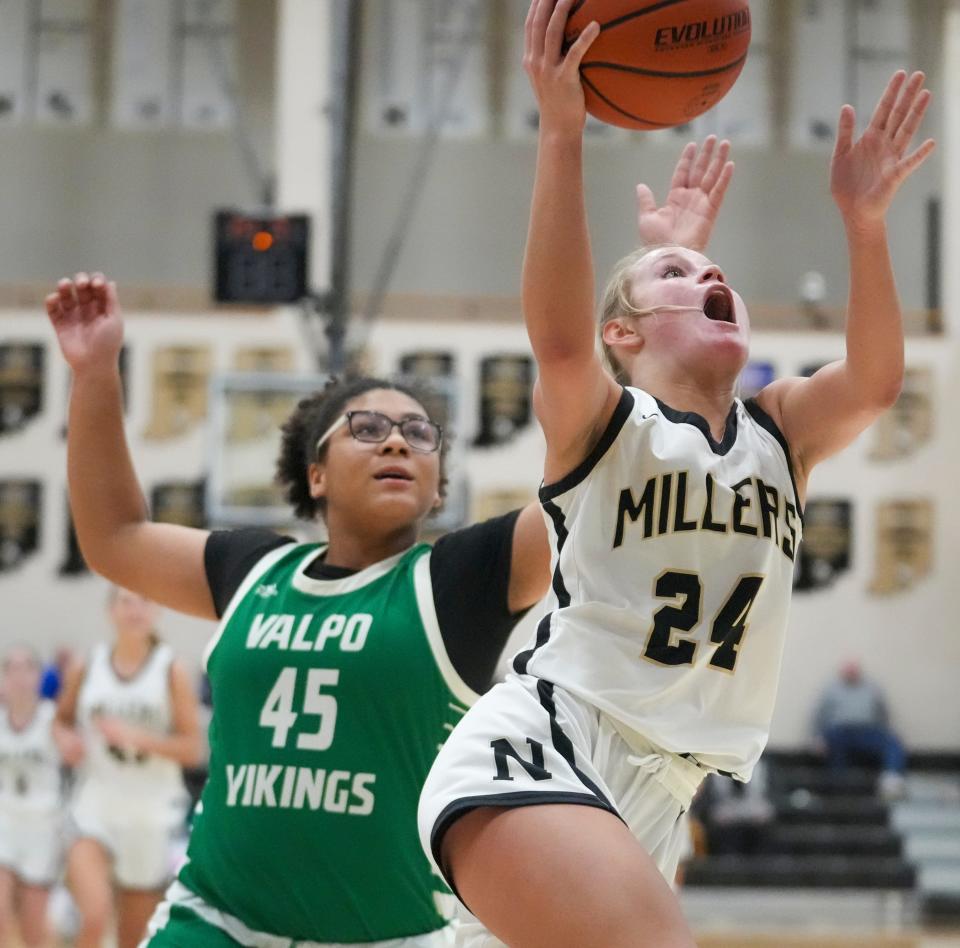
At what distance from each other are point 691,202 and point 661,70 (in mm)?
448

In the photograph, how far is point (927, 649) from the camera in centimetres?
1521

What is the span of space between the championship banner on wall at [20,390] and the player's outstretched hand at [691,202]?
40.3 ft

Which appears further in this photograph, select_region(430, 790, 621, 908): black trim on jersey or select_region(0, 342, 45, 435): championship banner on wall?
select_region(0, 342, 45, 435): championship banner on wall

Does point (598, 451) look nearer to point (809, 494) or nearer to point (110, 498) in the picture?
point (110, 498)

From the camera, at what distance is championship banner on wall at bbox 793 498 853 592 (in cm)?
1511

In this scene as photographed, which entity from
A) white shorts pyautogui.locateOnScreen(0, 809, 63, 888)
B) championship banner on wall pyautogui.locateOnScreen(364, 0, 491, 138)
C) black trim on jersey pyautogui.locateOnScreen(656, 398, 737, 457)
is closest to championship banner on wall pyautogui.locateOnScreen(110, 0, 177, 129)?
championship banner on wall pyautogui.locateOnScreen(364, 0, 491, 138)

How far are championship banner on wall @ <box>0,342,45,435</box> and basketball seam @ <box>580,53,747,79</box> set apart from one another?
1262cm

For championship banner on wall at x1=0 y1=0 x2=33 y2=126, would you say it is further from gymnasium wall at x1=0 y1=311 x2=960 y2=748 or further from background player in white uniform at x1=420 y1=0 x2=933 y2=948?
background player in white uniform at x1=420 y1=0 x2=933 y2=948

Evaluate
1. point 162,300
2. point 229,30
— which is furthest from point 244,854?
point 229,30

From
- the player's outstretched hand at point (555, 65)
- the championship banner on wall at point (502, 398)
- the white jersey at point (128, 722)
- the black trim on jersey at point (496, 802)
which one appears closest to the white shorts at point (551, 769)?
the black trim on jersey at point (496, 802)

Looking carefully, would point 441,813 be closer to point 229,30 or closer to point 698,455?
point 698,455

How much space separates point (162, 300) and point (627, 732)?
13.1m

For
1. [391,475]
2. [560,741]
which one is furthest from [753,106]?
[560,741]

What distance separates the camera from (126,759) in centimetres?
684
